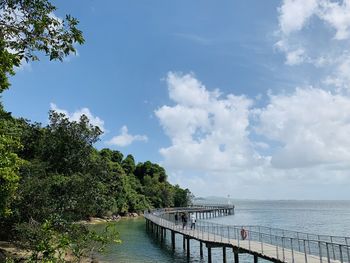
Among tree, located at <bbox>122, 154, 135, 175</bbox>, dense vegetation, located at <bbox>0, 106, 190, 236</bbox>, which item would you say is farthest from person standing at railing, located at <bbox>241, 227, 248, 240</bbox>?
tree, located at <bbox>122, 154, 135, 175</bbox>

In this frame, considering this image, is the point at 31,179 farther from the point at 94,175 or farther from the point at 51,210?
the point at 94,175

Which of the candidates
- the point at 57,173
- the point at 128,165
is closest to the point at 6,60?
the point at 57,173

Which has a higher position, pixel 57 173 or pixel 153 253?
pixel 57 173

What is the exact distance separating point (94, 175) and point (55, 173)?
3057 mm

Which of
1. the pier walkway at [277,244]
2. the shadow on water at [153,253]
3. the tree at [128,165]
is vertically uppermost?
the tree at [128,165]

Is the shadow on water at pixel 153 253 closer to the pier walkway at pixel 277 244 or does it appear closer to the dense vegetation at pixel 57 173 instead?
the pier walkway at pixel 277 244

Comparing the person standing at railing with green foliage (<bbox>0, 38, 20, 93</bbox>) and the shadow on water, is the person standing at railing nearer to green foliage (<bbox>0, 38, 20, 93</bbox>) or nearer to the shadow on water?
the shadow on water

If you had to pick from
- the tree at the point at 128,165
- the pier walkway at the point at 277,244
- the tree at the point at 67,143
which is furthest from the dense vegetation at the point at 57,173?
the tree at the point at 128,165

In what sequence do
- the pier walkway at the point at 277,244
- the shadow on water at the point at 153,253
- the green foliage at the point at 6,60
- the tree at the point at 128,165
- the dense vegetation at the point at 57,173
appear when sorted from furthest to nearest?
the tree at the point at 128,165
the shadow on water at the point at 153,253
the dense vegetation at the point at 57,173
the pier walkway at the point at 277,244
the green foliage at the point at 6,60

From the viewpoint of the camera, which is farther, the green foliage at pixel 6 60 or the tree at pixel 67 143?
the tree at pixel 67 143

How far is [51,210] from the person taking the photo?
24.5 meters

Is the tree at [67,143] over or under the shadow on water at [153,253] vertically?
over

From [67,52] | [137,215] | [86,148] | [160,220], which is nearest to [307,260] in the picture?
[67,52]

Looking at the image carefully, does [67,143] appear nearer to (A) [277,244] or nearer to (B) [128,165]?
(A) [277,244]
